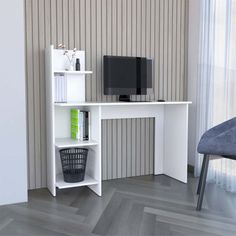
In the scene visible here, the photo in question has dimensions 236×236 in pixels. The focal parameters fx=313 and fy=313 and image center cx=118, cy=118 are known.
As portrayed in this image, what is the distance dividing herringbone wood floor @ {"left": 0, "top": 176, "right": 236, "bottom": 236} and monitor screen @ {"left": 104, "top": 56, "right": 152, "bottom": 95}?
0.98 m

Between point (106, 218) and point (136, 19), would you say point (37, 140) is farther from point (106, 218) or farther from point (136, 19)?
point (136, 19)

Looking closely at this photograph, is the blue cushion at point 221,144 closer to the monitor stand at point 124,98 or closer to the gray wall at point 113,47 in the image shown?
the monitor stand at point 124,98

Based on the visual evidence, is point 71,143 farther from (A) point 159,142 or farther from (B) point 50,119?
(A) point 159,142

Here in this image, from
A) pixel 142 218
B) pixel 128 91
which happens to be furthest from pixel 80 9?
pixel 142 218

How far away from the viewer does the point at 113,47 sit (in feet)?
10.8

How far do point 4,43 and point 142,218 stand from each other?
1755 millimetres

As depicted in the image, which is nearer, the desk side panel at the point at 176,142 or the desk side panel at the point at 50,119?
the desk side panel at the point at 50,119

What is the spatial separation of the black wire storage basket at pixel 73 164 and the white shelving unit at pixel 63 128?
0.06 metres

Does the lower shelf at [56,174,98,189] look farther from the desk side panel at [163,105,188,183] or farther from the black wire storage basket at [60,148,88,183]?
the desk side panel at [163,105,188,183]

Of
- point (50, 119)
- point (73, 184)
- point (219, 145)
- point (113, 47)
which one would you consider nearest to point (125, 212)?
point (73, 184)

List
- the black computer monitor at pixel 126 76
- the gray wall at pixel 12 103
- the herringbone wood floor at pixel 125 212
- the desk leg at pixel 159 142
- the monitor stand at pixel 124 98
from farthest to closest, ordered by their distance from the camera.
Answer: the desk leg at pixel 159 142 < the monitor stand at pixel 124 98 < the black computer monitor at pixel 126 76 < the gray wall at pixel 12 103 < the herringbone wood floor at pixel 125 212

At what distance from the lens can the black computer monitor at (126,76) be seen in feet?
10.3

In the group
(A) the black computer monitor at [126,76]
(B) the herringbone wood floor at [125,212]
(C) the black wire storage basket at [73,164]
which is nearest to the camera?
(B) the herringbone wood floor at [125,212]

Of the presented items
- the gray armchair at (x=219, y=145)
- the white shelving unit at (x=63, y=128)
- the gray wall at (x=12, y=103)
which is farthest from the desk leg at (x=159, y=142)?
the gray wall at (x=12, y=103)
